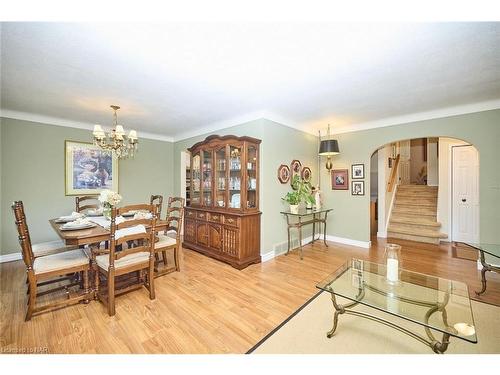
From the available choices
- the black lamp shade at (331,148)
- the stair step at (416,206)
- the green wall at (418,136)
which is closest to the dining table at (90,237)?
the black lamp shade at (331,148)

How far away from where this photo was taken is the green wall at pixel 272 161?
137 inches

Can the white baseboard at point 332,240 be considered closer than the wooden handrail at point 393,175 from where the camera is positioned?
Yes

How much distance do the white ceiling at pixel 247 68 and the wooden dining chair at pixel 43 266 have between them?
1492 mm

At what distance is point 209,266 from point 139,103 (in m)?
2.71

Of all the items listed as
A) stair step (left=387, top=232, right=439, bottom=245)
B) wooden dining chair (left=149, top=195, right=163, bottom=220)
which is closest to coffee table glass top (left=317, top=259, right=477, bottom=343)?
wooden dining chair (left=149, top=195, right=163, bottom=220)

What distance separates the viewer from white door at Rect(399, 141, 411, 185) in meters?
7.06

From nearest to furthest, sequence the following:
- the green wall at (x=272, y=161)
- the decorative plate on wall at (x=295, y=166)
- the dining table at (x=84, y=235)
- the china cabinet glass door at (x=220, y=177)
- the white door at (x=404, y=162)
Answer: the dining table at (x=84, y=235)
the green wall at (x=272, y=161)
the china cabinet glass door at (x=220, y=177)
the decorative plate on wall at (x=295, y=166)
the white door at (x=404, y=162)

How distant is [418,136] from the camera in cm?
362

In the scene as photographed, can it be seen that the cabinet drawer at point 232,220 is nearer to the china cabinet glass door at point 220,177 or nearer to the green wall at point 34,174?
the china cabinet glass door at point 220,177

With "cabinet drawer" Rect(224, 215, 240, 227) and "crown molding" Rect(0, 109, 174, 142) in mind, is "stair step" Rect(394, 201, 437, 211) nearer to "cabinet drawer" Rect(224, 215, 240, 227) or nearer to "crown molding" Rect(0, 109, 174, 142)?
"cabinet drawer" Rect(224, 215, 240, 227)

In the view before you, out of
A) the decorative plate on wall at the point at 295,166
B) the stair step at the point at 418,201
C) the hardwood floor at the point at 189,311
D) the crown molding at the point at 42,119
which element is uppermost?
the crown molding at the point at 42,119

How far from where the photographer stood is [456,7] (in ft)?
3.94
